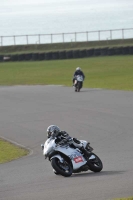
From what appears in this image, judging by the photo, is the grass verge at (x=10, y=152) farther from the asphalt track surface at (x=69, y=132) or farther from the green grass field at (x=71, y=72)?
the green grass field at (x=71, y=72)

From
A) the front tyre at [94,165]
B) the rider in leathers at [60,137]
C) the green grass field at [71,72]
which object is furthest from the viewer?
the green grass field at [71,72]

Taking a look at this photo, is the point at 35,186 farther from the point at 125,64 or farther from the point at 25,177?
the point at 125,64

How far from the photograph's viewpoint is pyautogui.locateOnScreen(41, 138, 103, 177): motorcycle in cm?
1289

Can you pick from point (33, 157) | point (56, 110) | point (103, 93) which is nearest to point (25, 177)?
point (33, 157)

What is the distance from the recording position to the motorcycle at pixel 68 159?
12.9 metres

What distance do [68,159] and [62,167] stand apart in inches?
7.8

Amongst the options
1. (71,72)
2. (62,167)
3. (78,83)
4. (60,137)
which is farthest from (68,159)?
(71,72)

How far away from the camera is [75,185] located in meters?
11.4

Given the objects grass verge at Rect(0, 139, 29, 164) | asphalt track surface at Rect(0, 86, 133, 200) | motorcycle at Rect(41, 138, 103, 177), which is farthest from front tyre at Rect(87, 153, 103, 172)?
grass verge at Rect(0, 139, 29, 164)

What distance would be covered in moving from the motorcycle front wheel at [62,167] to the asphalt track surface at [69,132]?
150 millimetres

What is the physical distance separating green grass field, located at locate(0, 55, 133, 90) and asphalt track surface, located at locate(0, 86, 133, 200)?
338cm

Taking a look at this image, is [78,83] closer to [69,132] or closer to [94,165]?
[69,132]

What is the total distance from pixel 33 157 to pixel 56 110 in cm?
1095

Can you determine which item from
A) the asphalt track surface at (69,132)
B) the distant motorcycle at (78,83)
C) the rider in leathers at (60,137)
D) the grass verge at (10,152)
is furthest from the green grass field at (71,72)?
the rider in leathers at (60,137)
